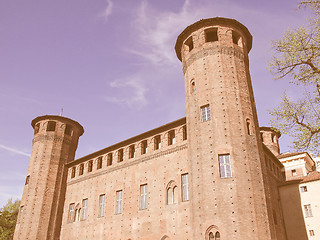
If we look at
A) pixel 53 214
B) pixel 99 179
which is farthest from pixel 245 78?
pixel 53 214

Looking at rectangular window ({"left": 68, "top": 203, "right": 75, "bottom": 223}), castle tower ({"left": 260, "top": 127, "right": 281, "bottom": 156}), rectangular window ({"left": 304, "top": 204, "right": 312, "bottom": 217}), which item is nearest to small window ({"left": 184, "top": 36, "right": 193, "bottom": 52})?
rectangular window ({"left": 304, "top": 204, "right": 312, "bottom": 217})

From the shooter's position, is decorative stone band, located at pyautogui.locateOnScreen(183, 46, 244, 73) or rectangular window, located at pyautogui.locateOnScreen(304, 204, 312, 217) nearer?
decorative stone band, located at pyautogui.locateOnScreen(183, 46, 244, 73)

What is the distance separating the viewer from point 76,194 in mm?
24297

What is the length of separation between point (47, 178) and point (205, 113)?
53.4 feet

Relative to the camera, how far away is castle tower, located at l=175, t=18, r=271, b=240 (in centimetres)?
1366

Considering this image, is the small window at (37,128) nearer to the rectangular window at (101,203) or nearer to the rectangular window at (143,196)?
the rectangular window at (101,203)

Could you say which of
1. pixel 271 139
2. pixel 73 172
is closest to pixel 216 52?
pixel 271 139

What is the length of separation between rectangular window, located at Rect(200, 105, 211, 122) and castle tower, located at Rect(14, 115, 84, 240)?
15.7 metres

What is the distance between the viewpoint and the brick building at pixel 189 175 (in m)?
14.2

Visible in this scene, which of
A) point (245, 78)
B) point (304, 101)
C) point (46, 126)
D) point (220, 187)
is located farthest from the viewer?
point (46, 126)

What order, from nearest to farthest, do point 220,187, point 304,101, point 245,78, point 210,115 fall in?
point 304,101, point 220,187, point 210,115, point 245,78

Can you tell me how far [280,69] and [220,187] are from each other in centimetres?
616

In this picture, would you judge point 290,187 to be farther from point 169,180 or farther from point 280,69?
point 280,69

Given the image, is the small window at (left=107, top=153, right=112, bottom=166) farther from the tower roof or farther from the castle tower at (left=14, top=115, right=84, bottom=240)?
the tower roof
